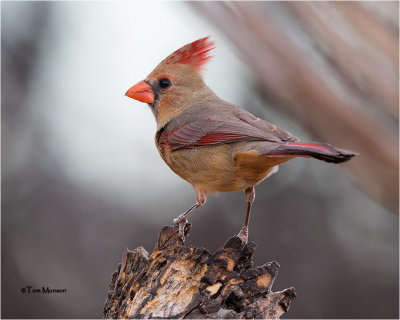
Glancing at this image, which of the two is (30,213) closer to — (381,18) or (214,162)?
(214,162)

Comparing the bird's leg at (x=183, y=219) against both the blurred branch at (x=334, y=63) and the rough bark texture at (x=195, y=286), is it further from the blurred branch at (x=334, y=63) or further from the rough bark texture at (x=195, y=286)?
the blurred branch at (x=334, y=63)

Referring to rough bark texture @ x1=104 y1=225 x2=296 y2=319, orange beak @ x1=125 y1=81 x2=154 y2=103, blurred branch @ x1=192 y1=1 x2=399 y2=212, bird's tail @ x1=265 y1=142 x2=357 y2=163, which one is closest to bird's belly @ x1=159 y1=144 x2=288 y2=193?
bird's tail @ x1=265 y1=142 x2=357 y2=163

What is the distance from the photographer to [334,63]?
325 cm

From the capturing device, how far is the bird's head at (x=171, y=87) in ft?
8.81

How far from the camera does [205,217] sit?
406 centimetres

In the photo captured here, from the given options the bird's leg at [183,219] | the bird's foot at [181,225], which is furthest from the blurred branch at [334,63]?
the bird's foot at [181,225]

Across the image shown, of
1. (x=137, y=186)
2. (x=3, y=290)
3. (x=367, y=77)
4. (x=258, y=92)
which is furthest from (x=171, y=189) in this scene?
(x=367, y=77)

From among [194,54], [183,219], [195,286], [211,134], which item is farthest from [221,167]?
[194,54]

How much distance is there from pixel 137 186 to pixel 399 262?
2.07 meters

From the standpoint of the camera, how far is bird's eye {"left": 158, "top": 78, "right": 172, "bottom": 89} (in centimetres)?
271

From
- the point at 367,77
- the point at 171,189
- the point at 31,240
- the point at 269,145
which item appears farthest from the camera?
the point at 171,189

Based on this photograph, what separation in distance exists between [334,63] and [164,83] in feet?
3.78

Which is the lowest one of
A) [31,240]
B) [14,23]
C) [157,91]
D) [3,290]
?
[3,290]

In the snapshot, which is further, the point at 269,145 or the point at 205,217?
the point at 205,217
